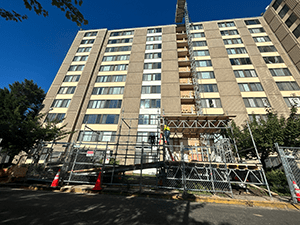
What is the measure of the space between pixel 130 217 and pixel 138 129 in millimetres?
16074

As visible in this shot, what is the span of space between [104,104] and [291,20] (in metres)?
37.8

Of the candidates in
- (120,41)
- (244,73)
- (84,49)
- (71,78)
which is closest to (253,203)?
(244,73)

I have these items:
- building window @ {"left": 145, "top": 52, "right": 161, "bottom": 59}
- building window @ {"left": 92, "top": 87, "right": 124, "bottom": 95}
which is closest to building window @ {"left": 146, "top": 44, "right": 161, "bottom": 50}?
building window @ {"left": 145, "top": 52, "right": 161, "bottom": 59}

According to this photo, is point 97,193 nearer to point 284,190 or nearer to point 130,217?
point 130,217

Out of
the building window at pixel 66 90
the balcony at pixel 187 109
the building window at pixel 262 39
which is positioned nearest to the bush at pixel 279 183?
the balcony at pixel 187 109

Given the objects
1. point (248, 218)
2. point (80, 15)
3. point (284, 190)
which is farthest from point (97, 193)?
point (284, 190)

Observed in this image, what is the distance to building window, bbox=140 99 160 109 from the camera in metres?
21.3

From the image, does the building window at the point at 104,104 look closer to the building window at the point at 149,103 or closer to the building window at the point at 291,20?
the building window at the point at 149,103

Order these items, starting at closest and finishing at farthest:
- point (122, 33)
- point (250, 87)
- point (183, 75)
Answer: point (250, 87) → point (183, 75) → point (122, 33)

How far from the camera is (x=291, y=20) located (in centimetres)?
2338

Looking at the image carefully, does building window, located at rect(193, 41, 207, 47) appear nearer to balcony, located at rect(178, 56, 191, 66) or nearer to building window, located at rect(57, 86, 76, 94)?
balcony, located at rect(178, 56, 191, 66)

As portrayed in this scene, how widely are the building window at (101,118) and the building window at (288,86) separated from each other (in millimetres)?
27402

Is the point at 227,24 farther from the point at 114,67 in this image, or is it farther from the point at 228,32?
the point at 114,67

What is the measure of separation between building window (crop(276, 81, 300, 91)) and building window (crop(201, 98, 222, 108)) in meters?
10.3
